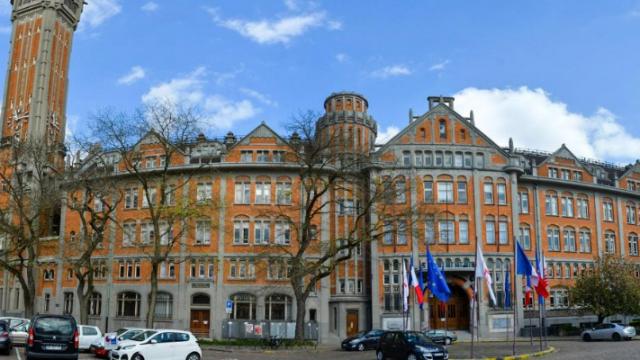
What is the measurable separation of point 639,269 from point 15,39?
3190 inches

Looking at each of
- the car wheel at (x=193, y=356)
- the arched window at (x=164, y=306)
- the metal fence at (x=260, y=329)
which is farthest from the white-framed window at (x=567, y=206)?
the car wheel at (x=193, y=356)

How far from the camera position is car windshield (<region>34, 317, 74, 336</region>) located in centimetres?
2297

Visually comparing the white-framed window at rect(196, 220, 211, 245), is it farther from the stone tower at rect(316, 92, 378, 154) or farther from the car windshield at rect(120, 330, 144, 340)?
the car windshield at rect(120, 330, 144, 340)

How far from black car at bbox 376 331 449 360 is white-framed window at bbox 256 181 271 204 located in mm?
25870

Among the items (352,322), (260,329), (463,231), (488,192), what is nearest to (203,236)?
(260,329)

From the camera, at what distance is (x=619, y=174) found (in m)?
66.2

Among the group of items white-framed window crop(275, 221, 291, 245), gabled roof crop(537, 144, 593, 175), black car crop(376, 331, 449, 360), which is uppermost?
gabled roof crop(537, 144, 593, 175)

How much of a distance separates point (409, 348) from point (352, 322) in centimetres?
2524

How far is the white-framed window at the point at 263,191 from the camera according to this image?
2071 inches

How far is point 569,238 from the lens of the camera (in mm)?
58250

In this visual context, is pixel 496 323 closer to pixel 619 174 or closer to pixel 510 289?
pixel 510 289

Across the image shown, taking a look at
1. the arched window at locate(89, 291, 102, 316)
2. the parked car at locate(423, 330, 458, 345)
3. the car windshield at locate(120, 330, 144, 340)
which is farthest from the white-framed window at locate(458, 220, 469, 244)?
the arched window at locate(89, 291, 102, 316)

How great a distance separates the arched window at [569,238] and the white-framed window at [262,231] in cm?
2812

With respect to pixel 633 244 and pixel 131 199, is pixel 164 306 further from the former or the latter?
A: pixel 633 244
